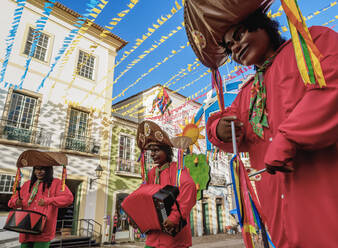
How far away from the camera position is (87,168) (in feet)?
40.6

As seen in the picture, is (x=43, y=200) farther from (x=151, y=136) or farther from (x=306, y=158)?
(x=306, y=158)

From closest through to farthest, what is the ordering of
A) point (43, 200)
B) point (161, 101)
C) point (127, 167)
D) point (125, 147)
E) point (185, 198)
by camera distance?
1. point (185, 198)
2. point (43, 200)
3. point (127, 167)
4. point (125, 147)
5. point (161, 101)

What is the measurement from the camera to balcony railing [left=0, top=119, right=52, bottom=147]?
10.2m

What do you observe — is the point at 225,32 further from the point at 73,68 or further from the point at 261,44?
the point at 73,68

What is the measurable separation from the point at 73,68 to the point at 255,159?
45.8 feet

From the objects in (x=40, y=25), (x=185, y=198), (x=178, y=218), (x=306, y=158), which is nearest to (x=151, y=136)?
(x=185, y=198)

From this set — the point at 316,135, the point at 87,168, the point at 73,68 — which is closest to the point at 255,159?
the point at 316,135

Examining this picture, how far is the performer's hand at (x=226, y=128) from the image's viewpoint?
141 cm

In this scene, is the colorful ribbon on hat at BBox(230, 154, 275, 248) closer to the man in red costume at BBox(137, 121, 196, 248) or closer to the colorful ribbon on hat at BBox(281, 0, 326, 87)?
the colorful ribbon on hat at BBox(281, 0, 326, 87)

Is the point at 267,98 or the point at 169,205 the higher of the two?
the point at 267,98

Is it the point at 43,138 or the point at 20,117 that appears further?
the point at 43,138

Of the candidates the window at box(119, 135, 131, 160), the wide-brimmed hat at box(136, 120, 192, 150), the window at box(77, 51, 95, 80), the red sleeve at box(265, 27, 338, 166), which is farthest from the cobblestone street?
the red sleeve at box(265, 27, 338, 166)

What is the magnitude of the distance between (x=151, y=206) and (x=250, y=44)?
201cm

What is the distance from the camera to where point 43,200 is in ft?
11.8
